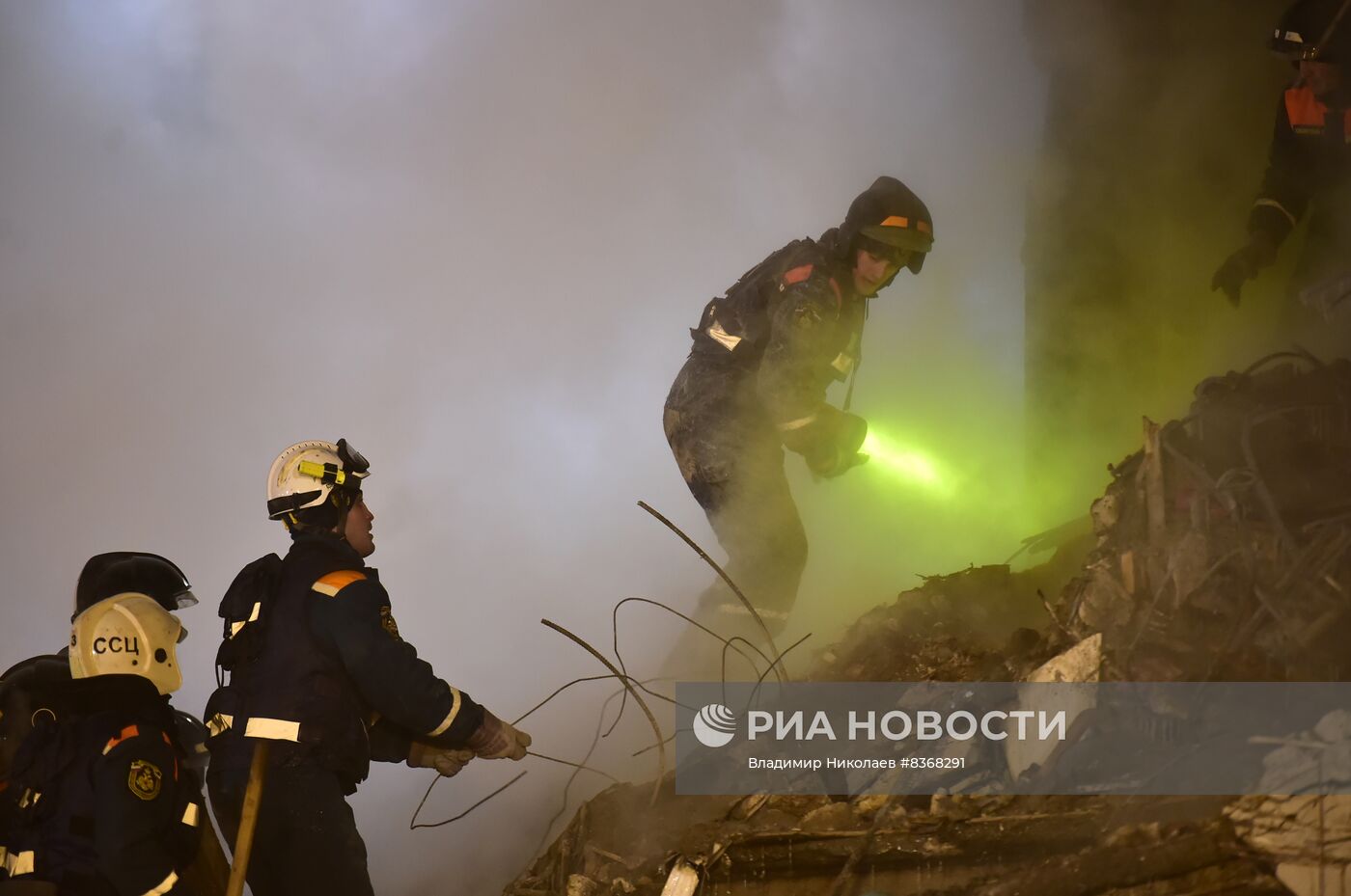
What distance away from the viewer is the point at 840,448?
5172mm

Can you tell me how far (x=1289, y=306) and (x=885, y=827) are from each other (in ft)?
10.8

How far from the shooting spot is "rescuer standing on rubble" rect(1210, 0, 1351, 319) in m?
4.71

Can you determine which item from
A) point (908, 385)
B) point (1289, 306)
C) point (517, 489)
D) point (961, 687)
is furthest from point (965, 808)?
point (517, 489)

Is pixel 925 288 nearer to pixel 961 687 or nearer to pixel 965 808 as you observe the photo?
pixel 961 687

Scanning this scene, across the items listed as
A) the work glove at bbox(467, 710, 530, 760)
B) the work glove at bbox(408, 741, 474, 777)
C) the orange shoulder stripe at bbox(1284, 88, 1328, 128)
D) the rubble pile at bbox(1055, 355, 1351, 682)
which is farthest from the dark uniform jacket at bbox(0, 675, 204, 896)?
the orange shoulder stripe at bbox(1284, 88, 1328, 128)

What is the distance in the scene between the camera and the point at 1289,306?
17.0ft

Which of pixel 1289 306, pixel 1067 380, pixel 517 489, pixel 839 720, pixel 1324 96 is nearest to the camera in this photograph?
pixel 839 720

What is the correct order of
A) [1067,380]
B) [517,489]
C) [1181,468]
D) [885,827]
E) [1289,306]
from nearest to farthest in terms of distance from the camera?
1. [885,827]
2. [1181,468]
3. [1289,306]
4. [1067,380]
5. [517,489]

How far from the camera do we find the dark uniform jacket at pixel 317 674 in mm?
3498

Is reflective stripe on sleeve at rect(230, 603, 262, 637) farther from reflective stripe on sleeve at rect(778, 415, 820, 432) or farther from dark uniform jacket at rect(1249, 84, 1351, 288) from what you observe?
dark uniform jacket at rect(1249, 84, 1351, 288)

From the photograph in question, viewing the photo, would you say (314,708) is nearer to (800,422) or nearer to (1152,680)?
(800,422)

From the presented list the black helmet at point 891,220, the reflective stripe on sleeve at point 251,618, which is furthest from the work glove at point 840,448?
the reflective stripe on sleeve at point 251,618

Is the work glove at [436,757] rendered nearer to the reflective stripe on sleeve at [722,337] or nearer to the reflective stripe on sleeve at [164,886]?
the reflective stripe on sleeve at [164,886]

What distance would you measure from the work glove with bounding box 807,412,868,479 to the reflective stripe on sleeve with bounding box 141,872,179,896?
3.05 meters
